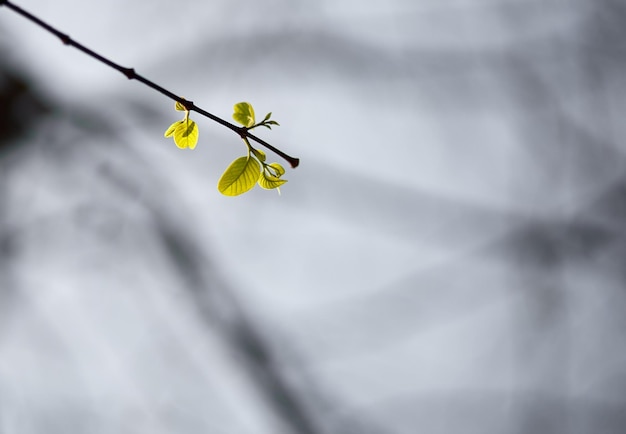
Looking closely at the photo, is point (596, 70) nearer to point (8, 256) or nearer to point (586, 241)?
point (586, 241)

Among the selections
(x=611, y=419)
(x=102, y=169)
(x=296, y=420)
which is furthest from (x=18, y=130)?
(x=611, y=419)

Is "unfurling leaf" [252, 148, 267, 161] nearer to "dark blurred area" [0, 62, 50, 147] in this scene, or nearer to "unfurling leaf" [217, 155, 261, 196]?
"unfurling leaf" [217, 155, 261, 196]

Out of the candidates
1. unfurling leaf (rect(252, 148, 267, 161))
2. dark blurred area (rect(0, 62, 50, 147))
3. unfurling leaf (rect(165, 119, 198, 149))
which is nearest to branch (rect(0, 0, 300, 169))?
unfurling leaf (rect(252, 148, 267, 161))

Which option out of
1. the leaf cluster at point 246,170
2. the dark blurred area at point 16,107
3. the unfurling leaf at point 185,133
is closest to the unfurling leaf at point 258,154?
the leaf cluster at point 246,170

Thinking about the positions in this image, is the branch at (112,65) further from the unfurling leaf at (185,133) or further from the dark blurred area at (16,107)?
Answer: the dark blurred area at (16,107)

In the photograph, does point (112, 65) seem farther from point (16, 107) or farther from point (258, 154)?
point (16, 107)
